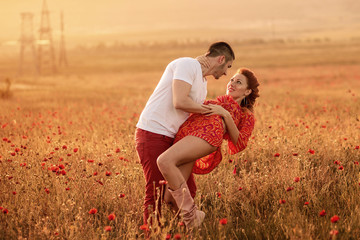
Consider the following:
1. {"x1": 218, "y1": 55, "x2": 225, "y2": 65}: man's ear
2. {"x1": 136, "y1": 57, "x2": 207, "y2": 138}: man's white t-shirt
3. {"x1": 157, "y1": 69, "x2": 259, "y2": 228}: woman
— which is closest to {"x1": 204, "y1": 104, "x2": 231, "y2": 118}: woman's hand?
{"x1": 157, "y1": 69, "x2": 259, "y2": 228}: woman

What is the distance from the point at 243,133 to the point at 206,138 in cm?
57

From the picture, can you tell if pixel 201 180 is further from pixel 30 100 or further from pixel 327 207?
pixel 30 100

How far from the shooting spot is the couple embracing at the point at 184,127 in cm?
389

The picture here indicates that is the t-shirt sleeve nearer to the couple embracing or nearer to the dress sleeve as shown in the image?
the couple embracing

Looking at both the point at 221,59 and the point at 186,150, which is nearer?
the point at 186,150

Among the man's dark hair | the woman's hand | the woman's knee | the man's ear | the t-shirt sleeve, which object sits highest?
the man's dark hair

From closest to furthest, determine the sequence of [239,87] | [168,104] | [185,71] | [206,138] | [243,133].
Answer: [185,71] < [206,138] < [168,104] < [243,133] < [239,87]

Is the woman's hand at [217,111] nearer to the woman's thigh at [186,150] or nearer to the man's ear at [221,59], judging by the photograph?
the woman's thigh at [186,150]

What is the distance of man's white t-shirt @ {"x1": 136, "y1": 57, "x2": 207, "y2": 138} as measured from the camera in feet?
13.1

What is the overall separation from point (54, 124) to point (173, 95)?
648 cm

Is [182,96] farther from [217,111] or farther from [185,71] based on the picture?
[217,111]

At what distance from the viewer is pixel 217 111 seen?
4105 millimetres

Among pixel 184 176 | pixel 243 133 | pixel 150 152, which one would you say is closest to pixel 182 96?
pixel 150 152

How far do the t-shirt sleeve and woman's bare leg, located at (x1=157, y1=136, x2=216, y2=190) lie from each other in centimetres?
52
